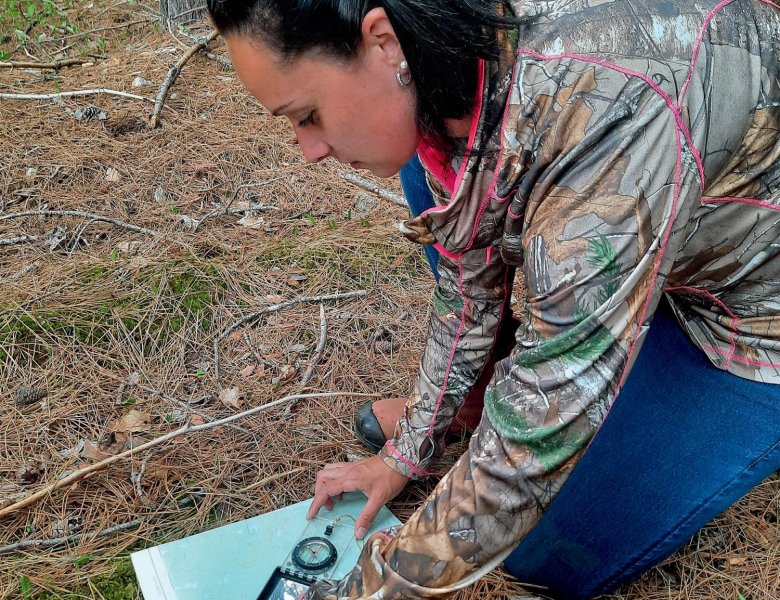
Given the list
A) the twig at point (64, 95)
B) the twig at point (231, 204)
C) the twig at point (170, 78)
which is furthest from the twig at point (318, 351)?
the twig at point (64, 95)

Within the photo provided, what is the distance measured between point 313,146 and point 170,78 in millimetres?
2531

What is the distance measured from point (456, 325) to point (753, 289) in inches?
23.8

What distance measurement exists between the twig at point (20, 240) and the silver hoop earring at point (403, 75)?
1948 mm

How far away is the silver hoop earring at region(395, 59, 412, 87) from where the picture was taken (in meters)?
1.05

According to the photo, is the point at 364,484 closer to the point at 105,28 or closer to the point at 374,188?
the point at 374,188

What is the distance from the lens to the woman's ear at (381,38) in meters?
0.98

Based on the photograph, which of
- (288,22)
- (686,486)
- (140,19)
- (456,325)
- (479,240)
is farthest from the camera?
(140,19)

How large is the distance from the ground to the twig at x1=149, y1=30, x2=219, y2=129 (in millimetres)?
43

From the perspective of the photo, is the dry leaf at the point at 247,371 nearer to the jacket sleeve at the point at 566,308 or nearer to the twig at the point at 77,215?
the twig at the point at 77,215

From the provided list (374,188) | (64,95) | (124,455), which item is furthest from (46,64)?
(124,455)

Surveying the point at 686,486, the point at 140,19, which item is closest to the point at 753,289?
the point at 686,486

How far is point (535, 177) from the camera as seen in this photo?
3.56 ft

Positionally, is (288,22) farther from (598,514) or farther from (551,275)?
(598,514)

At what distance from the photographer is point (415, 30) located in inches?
39.6
